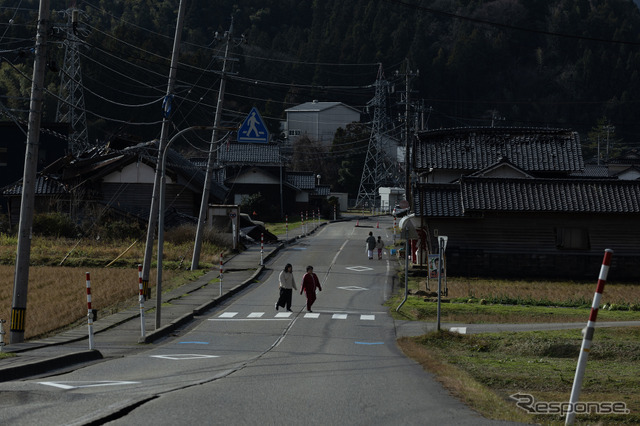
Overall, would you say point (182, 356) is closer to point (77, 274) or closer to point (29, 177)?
point (29, 177)

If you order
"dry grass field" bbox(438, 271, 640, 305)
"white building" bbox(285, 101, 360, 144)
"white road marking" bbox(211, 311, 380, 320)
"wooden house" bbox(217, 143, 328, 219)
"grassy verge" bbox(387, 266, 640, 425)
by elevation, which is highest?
"white building" bbox(285, 101, 360, 144)

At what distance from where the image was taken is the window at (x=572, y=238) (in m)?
37.9

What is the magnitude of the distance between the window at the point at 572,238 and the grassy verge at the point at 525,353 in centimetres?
622

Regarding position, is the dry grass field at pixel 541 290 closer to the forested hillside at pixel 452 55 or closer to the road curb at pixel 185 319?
the road curb at pixel 185 319

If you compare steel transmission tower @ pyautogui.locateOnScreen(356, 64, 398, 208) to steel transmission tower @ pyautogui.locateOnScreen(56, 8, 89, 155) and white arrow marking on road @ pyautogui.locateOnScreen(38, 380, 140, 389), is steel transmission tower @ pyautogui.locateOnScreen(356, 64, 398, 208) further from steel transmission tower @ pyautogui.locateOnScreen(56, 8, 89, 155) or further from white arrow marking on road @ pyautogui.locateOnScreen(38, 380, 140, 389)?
white arrow marking on road @ pyautogui.locateOnScreen(38, 380, 140, 389)

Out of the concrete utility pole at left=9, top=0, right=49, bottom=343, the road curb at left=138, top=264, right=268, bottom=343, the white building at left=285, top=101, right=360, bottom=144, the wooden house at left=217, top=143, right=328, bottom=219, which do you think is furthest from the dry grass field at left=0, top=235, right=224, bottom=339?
the white building at left=285, top=101, right=360, bottom=144

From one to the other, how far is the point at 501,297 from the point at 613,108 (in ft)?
294

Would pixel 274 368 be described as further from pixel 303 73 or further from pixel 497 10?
pixel 497 10

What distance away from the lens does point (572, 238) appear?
37938 millimetres

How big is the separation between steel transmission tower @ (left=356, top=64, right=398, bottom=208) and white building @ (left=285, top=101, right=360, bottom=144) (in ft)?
30.5

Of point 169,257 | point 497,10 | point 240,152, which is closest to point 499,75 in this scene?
point 497,10

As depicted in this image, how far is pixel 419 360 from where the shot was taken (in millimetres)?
14484

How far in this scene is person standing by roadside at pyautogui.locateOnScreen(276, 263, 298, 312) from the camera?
78.9ft

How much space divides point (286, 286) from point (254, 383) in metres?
13.9
